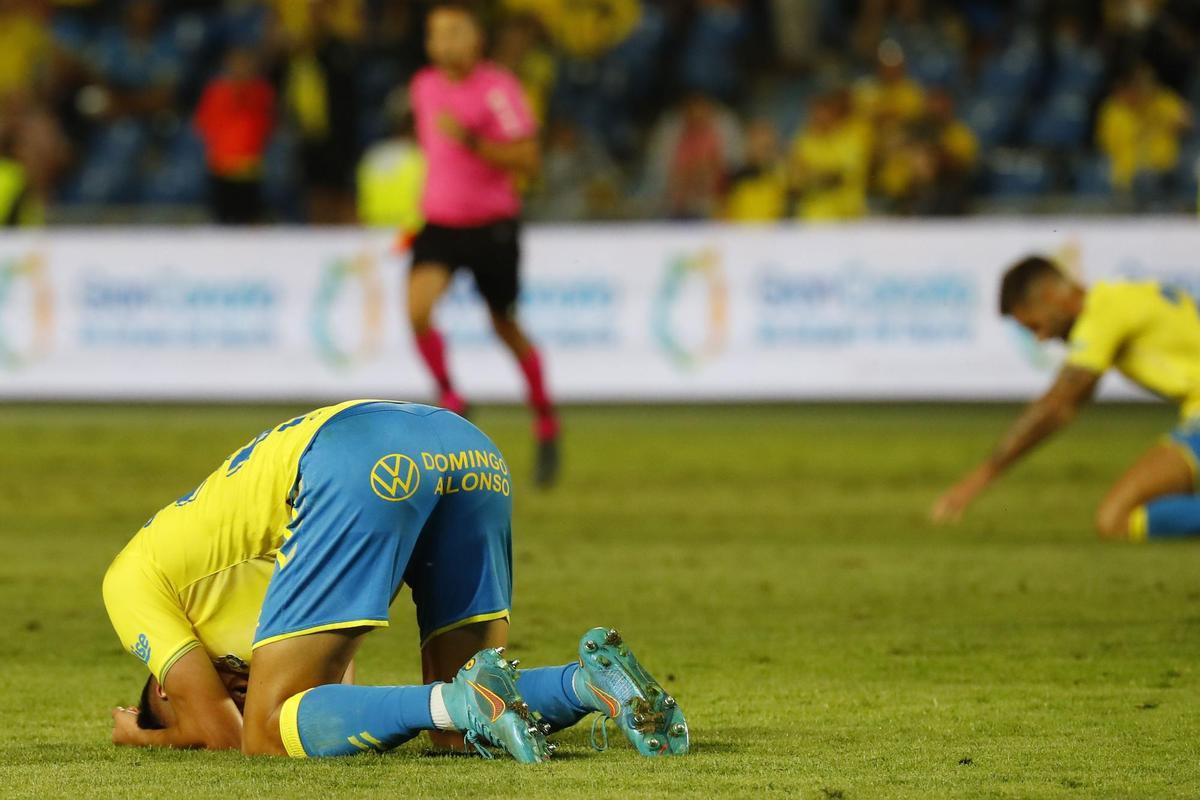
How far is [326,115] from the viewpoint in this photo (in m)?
18.5

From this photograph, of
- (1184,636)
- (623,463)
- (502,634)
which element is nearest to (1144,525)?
(1184,636)

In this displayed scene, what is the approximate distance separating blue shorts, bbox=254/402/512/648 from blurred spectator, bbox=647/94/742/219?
1259 cm

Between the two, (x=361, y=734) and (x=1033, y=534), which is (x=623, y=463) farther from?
(x=361, y=734)

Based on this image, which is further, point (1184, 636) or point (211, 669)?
point (1184, 636)

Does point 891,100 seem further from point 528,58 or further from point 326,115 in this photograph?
point 326,115

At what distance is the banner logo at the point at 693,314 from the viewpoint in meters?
15.8

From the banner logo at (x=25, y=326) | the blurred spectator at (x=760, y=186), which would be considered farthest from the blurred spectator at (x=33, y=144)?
the blurred spectator at (x=760, y=186)

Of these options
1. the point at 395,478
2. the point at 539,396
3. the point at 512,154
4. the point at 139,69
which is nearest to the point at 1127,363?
the point at 539,396

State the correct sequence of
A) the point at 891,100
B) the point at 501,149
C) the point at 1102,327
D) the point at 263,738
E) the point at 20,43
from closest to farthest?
1. the point at 263,738
2. the point at 1102,327
3. the point at 501,149
4. the point at 891,100
5. the point at 20,43

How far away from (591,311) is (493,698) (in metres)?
11.4

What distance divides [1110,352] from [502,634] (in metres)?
5.11

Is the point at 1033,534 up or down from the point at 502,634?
down

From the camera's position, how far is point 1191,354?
32.0ft

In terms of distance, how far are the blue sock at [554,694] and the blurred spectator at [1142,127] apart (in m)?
12.8
